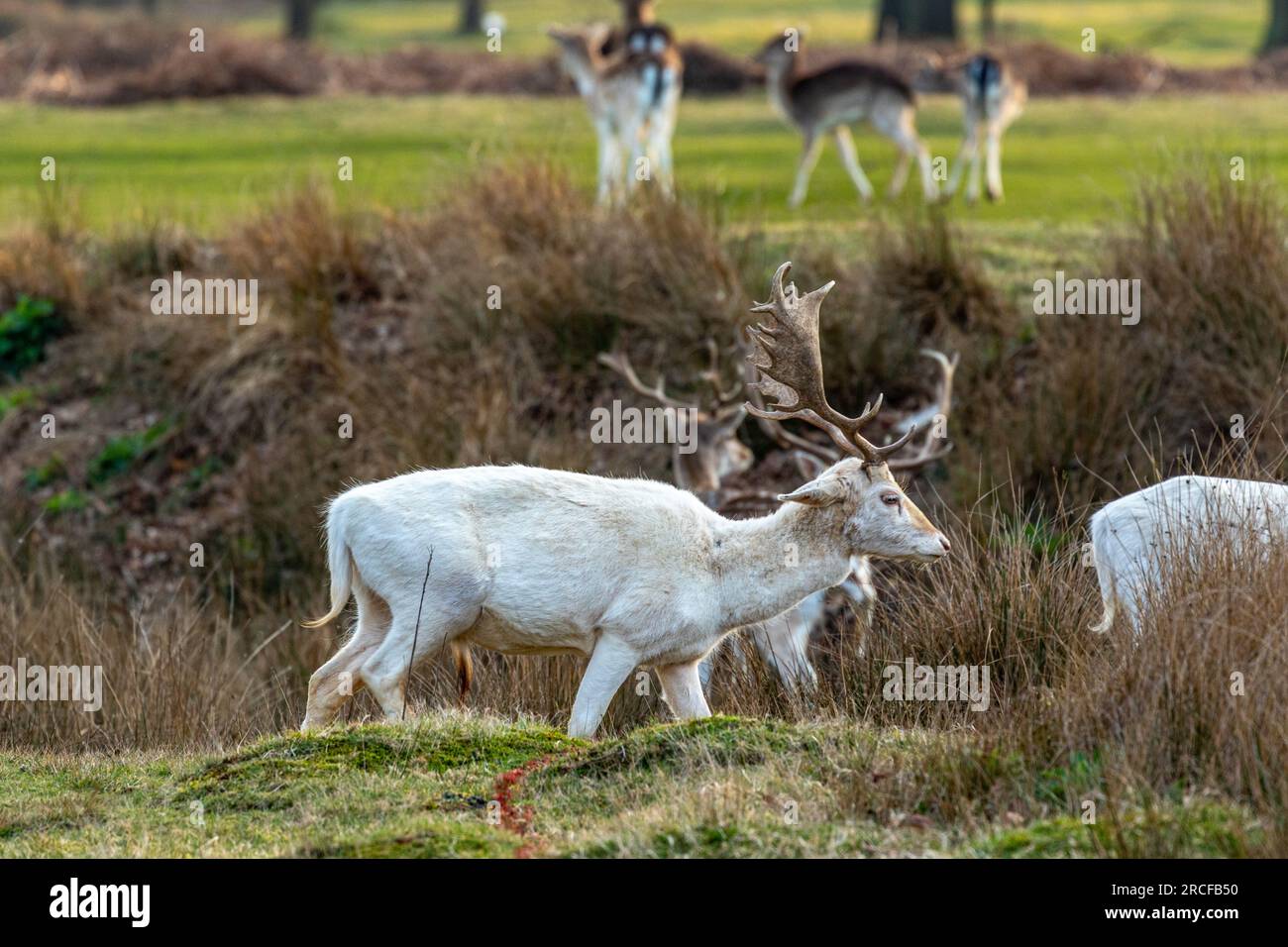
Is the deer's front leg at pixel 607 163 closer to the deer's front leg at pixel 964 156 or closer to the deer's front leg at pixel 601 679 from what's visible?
the deer's front leg at pixel 964 156

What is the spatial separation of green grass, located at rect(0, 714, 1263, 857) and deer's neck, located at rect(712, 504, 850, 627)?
0.95 metres

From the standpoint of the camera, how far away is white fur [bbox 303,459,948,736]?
27.5 feet

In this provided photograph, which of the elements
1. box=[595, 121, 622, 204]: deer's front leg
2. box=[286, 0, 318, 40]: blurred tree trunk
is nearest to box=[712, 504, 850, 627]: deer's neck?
box=[595, 121, 622, 204]: deer's front leg

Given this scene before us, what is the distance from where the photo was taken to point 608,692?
27.7ft

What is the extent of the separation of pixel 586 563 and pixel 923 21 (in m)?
37.1

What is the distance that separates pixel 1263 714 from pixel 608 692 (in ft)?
9.57

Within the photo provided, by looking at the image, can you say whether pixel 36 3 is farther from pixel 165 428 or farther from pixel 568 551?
pixel 568 551

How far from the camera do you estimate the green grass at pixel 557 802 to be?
6.21 m

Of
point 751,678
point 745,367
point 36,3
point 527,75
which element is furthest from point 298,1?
point 751,678

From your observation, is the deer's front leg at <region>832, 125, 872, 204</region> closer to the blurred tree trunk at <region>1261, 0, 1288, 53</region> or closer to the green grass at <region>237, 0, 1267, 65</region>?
the green grass at <region>237, 0, 1267, 65</region>

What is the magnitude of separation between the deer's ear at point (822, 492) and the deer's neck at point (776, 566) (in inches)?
5.8

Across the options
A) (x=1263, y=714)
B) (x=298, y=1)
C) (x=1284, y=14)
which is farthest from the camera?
(x=298, y=1)

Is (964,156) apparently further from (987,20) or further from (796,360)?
(987,20)
